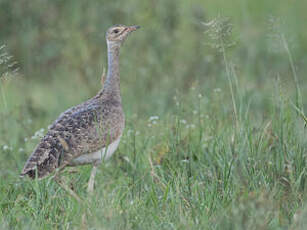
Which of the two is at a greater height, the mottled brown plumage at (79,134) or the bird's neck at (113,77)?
the bird's neck at (113,77)

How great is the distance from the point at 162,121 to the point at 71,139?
1450 millimetres

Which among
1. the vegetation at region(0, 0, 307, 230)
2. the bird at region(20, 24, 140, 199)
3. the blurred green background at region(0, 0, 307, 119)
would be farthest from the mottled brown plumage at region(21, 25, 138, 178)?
the blurred green background at region(0, 0, 307, 119)

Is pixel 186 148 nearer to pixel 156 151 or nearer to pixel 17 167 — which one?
pixel 156 151

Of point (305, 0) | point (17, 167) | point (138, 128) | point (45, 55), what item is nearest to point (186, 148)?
point (138, 128)

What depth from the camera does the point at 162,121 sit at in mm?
5934

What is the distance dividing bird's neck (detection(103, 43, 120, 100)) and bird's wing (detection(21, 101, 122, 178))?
1.12ft

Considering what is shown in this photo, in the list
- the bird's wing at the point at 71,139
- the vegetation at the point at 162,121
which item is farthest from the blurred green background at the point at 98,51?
the bird's wing at the point at 71,139

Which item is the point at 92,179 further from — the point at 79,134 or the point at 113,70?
the point at 113,70

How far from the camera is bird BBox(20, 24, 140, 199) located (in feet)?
14.8

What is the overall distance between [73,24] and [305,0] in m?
5.74

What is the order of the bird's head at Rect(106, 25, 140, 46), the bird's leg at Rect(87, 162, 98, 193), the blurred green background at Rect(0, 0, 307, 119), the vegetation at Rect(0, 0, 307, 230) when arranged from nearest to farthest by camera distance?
the vegetation at Rect(0, 0, 307, 230) → the bird's leg at Rect(87, 162, 98, 193) → the bird's head at Rect(106, 25, 140, 46) → the blurred green background at Rect(0, 0, 307, 119)

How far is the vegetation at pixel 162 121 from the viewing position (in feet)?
12.8

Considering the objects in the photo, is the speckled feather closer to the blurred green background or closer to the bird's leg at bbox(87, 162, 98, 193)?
the bird's leg at bbox(87, 162, 98, 193)

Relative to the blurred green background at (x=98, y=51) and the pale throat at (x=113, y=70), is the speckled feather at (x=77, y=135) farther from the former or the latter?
the blurred green background at (x=98, y=51)
